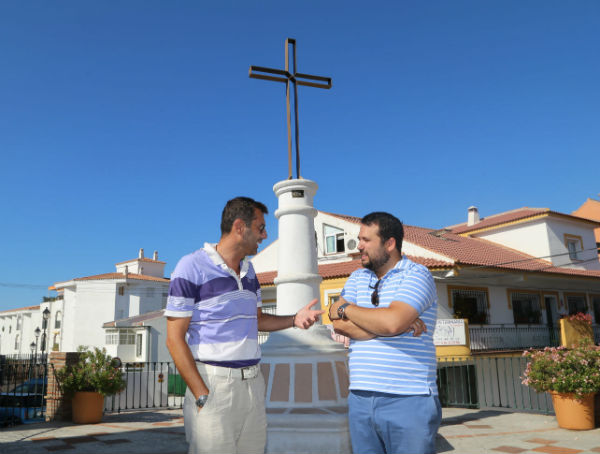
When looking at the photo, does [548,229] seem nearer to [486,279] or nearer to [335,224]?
[486,279]

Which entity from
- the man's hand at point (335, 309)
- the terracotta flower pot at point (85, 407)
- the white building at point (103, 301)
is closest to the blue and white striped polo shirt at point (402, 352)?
the man's hand at point (335, 309)

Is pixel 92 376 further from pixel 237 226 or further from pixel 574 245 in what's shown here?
pixel 574 245

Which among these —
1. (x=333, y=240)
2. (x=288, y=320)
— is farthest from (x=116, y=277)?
(x=288, y=320)

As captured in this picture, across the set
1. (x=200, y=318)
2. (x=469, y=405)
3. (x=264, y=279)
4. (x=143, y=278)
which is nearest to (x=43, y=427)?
(x=200, y=318)

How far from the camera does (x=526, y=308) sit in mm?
21484

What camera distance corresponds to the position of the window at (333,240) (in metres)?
21.7

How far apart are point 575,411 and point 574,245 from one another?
63.7 feet

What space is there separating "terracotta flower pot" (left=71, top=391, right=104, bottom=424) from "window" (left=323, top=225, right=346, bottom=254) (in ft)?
43.9

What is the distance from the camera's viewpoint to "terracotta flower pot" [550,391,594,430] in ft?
27.3

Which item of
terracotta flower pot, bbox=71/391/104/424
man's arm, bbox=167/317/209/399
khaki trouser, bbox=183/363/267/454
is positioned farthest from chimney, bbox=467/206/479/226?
man's arm, bbox=167/317/209/399

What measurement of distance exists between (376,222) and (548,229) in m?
24.0

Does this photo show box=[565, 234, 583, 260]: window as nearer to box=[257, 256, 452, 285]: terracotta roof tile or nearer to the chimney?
the chimney

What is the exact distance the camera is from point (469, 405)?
13211 millimetres

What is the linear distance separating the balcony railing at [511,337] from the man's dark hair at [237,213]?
16477 mm
